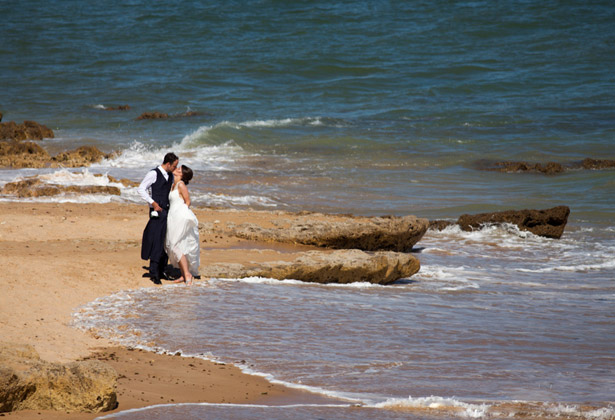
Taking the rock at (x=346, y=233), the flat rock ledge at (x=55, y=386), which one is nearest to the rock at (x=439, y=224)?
the rock at (x=346, y=233)

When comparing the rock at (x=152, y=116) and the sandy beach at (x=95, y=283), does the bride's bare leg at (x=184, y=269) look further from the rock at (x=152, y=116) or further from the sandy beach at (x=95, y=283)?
the rock at (x=152, y=116)

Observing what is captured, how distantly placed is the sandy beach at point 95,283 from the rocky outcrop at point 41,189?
44.3 inches

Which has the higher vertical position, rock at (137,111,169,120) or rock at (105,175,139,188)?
rock at (137,111,169,120)

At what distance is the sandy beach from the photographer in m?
5.46

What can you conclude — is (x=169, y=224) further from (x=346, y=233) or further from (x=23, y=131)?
(x=23, y=131)

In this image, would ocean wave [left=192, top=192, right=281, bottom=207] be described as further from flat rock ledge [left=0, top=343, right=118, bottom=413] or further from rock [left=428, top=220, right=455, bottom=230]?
flat rock ledge [left=0, top=343, right=118, bottom=413]

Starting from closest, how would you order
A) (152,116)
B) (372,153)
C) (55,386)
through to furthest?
(55,386)
(372,153)
(152,116)

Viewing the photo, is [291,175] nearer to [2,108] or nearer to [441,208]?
[441,208]

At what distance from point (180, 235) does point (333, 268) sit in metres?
1.70

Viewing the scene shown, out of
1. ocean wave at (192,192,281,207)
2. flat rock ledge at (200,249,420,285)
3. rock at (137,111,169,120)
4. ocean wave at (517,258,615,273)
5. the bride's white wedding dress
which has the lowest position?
ocean wave at (517,258,615,273)

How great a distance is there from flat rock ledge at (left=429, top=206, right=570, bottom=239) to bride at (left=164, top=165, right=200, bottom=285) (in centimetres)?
604

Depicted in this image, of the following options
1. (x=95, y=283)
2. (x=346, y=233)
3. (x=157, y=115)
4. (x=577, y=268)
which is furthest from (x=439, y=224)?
(x=157, y=115)

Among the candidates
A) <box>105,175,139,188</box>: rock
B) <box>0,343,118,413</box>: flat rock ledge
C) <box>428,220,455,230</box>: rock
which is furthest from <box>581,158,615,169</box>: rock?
<box>0,343,118,413</box>: flat rock ledge

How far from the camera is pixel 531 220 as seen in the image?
44.5 ft
